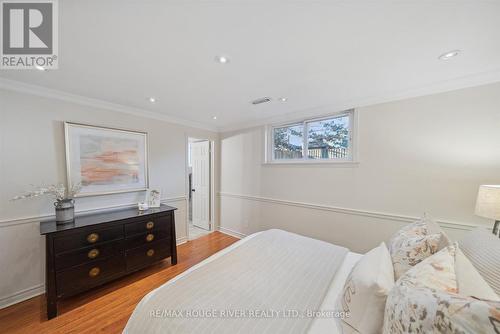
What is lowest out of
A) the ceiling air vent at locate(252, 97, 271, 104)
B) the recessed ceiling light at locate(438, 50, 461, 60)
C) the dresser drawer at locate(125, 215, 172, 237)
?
the dresser drawer at locate(125, 215, 172, 237)

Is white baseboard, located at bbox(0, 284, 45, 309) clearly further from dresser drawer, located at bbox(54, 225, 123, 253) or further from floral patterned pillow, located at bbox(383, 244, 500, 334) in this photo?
floral patterned pillow, located at bbox(383, 244, 500, 334)

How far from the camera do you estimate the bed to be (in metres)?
0.90

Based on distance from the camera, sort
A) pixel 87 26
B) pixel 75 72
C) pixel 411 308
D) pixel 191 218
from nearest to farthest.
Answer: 1. pixel 411 308
2. pixel 87 26
3. pixel 75 72
4. pixel 191 218

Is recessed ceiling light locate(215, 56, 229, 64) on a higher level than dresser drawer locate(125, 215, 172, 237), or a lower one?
higher

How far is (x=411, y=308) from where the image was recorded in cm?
60

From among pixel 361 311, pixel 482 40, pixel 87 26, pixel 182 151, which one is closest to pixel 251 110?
pixel 182 151

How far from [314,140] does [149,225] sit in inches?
108

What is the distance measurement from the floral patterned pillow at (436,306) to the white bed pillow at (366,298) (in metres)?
0.09

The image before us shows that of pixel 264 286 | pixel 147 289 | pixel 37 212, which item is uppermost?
pixel 37 212

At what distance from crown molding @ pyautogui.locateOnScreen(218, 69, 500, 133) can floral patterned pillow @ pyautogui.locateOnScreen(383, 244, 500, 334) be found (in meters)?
1.88

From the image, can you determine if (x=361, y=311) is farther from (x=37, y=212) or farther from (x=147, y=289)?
(x=37, y=212)

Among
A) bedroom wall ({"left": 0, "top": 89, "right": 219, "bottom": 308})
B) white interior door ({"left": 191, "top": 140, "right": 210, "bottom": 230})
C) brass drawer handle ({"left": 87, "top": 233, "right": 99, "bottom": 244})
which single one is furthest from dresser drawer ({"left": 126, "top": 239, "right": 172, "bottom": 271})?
white interior door ({"left": 191, "top": 140, "right": 210, "bottom": 230})

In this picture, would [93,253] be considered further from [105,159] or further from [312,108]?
[312,108]

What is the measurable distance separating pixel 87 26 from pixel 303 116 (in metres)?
2.54
